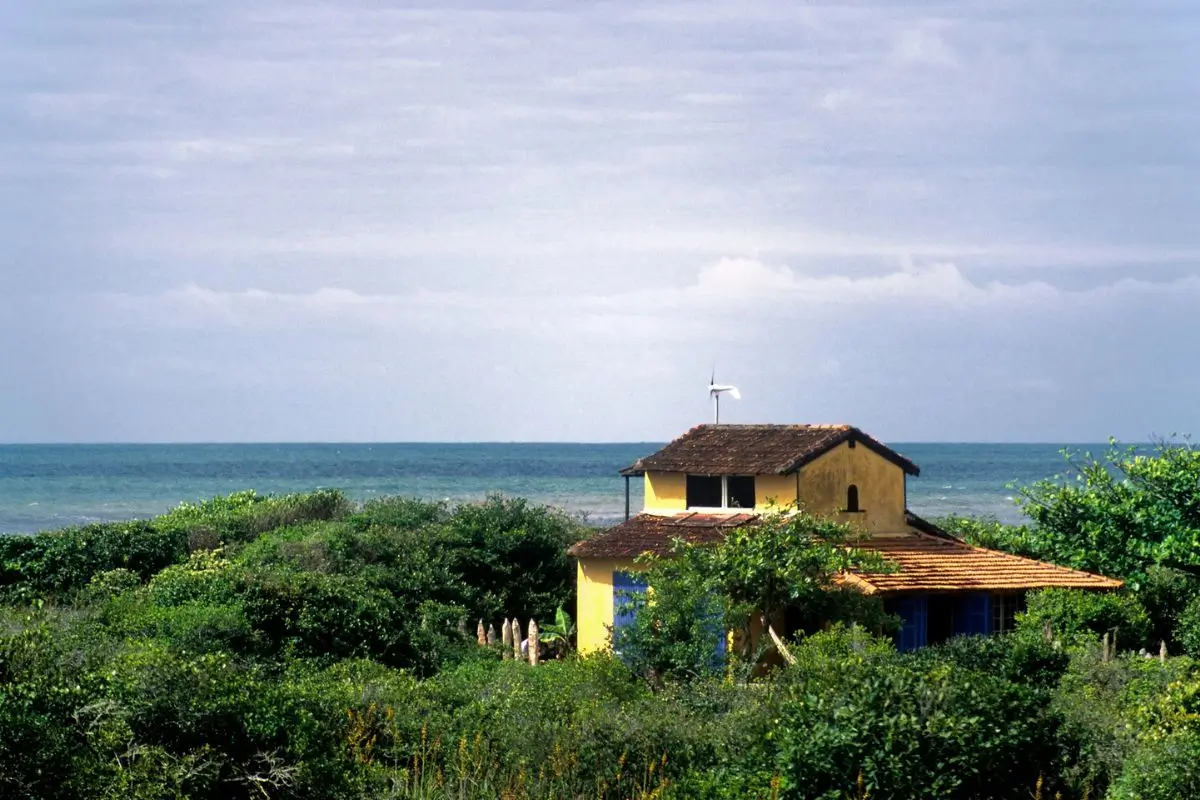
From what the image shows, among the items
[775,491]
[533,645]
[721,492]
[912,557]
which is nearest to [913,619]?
[912,557]

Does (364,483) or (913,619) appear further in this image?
(364,483)

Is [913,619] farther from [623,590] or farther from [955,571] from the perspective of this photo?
[623,590]

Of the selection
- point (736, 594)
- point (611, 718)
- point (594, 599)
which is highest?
point (736, 594)

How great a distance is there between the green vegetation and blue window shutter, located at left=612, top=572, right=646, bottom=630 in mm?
1276

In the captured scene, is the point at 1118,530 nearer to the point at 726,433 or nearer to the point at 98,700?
the point at 726,433

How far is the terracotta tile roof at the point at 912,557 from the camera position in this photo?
31969 millimetres

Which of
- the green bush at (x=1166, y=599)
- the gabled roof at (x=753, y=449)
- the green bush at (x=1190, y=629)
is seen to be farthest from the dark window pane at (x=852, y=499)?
the green bush at (x=1190, y=629)

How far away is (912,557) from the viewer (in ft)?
110

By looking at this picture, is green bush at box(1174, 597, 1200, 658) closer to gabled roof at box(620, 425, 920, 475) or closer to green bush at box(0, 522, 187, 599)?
gabled roof at box(620, 425, 920, 475)

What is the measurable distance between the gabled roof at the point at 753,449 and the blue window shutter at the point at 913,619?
3.57 metres

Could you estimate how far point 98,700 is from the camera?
48.0ft

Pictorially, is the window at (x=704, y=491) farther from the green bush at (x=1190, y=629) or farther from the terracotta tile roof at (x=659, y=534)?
the green bush at (x=1190, y=629)

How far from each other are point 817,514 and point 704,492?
2642mm

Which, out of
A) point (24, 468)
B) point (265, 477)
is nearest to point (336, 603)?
point (265, 477)
